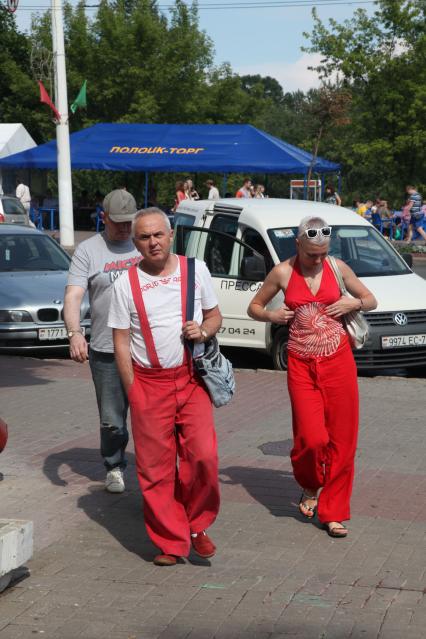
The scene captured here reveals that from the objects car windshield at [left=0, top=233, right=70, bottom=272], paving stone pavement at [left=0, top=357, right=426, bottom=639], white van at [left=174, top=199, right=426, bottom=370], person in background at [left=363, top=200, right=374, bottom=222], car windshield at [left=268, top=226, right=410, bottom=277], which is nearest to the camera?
paving stone pavement at [left=0, top=357, right=426, bottom=639]

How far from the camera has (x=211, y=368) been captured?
5176 millimetres

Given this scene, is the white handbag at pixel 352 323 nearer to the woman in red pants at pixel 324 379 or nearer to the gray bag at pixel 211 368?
the woman in red pants at pixel 324 379

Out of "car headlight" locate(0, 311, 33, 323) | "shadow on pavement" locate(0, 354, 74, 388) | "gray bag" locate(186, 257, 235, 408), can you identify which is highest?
"gray bag" locate(186, 257, 235, 408)

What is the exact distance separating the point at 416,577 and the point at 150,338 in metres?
1.69

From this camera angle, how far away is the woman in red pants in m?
5.78

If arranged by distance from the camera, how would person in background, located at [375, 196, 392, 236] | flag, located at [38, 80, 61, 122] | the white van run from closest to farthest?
the white van → flag, located at [38, 80, 61, 122] → person in background, located at [375, 196, 392, 236]

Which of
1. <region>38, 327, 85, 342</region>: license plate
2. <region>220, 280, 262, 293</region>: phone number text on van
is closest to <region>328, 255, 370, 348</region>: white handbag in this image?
<region>220, 280, 262, 293</region>: phone number text on van

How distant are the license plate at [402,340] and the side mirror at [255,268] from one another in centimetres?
157

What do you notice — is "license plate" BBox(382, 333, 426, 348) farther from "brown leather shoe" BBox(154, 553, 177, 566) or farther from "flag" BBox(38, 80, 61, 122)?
"flag" BBox(38, 80, 61, 122)

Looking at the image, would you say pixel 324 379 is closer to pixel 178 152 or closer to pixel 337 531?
pixel 337 531

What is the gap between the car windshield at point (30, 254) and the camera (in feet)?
46.0

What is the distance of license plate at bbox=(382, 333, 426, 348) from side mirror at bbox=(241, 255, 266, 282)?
62.0 inches

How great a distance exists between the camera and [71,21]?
172ft

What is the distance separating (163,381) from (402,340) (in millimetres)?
6223
